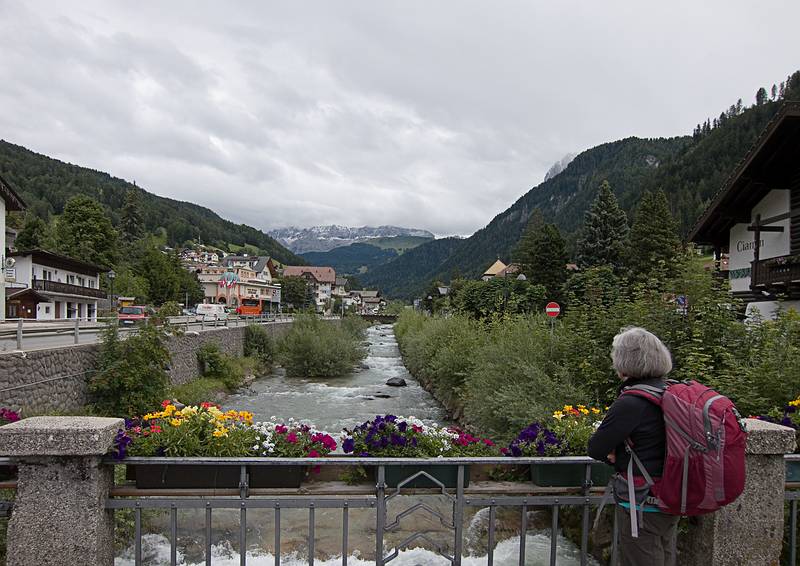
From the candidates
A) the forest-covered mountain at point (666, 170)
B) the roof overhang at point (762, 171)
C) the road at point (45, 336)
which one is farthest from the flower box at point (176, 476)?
the forest-covered mountain at point (666, 170)

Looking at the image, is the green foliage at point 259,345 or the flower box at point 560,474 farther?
the green foliage at point 259,345

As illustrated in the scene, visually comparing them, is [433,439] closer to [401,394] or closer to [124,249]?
[401,394]

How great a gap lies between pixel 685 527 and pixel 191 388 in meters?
21.3

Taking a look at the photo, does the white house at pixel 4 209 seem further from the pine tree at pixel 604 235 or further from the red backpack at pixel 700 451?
the pine tree at pixel 604 235

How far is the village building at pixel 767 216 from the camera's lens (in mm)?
14703

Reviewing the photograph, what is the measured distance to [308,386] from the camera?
28375mm

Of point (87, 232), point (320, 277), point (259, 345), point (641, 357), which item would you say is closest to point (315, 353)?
point (259, 345)

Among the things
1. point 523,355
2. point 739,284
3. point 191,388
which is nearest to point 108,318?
point 191,388

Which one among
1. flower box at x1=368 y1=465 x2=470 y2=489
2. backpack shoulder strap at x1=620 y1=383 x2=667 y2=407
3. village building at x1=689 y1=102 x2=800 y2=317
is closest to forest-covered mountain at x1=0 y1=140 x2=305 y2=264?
village building at x1=689 y1=102 x2=800 y2=317

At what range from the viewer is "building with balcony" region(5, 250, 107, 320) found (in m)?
42.2

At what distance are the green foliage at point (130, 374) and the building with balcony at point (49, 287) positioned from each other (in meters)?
24.8

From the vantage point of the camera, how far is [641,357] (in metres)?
2.96

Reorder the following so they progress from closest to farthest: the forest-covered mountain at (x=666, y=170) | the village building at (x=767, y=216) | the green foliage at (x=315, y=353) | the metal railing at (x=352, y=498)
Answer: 1. the metal railing at (x=352, y=498)
2. the village building at (x=767, y=216)
3. the green foliage at (x=315, y=353)
4. the forest-covered mountain at (x=666, y=170)

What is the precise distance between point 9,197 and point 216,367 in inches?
691
